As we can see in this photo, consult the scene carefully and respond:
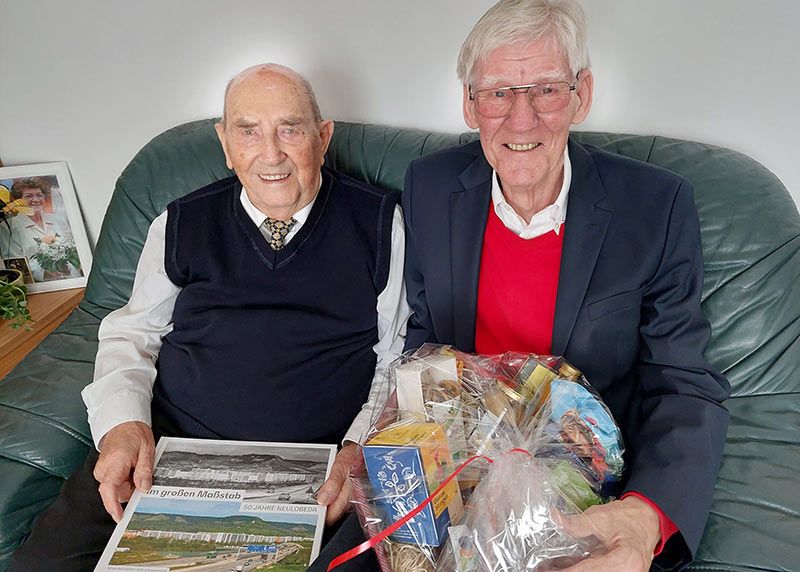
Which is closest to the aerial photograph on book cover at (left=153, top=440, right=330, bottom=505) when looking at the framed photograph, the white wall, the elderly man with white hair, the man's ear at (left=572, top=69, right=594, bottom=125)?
the elderly man with white hair

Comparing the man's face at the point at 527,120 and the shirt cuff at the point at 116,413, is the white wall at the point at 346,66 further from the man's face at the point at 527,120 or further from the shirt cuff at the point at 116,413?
the shirt cuff at the point at 116,413

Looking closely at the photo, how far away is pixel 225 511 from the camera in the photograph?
115 centimetres

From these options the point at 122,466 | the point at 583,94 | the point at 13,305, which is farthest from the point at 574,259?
the point at 13,305

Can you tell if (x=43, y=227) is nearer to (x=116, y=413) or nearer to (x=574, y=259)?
(x=116, y=413)

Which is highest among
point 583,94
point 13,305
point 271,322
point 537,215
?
point 583,94

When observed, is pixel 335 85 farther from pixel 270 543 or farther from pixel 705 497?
pixel 705 497

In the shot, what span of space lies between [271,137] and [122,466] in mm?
791

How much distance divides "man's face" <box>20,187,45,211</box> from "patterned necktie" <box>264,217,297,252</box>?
116 cm

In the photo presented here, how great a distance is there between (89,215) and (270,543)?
1.70m

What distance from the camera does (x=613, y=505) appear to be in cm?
95

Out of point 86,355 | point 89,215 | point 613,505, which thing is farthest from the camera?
point 89,215

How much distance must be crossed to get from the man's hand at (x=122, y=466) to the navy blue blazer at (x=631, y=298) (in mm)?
707

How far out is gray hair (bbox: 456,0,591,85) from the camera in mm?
1163

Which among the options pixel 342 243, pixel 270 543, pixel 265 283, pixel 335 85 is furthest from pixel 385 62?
pixel 270 543
